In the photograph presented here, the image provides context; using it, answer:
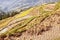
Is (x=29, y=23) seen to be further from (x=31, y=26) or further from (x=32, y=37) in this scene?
(x=32, y=37)

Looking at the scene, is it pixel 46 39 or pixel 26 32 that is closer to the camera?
pixel 46 39

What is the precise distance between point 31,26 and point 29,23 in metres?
2.55

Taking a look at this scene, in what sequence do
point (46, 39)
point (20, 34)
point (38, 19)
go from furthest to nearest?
point (38, 19) → point (20, 34) → point (46, 39)

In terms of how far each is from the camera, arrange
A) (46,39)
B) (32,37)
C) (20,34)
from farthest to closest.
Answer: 1. (20,34)
2. (32,37)
3. (46,39)

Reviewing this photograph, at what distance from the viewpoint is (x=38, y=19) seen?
34.5 metres

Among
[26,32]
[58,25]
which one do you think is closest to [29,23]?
[26,32]

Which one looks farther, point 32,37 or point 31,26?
point 31,26

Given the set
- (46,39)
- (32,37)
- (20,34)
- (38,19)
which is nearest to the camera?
(46,39)

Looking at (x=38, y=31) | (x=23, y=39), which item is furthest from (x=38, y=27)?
(x=23, y=39)

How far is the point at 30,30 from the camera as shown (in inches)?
1212

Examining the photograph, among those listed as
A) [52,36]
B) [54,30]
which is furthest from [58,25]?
[52,36]

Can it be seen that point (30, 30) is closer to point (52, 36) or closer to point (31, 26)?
point (31, 26)

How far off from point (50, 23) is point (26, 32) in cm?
379

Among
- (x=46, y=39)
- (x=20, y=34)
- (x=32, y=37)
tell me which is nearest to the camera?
(x=46, y=39)
